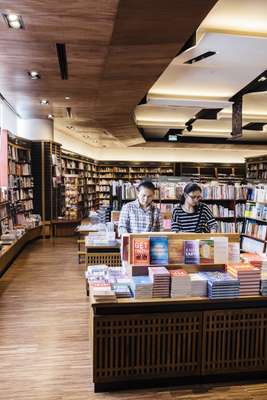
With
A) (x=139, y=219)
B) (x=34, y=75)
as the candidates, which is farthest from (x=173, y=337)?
(x=34, y=75)

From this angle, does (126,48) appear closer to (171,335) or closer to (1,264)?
(171,335)

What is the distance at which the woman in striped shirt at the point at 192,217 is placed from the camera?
390 cm

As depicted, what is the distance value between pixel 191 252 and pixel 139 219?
3.34 ft

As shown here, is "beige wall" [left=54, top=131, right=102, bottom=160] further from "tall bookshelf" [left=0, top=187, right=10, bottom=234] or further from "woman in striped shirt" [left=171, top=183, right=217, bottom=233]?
"woman in striped shirt" [left=171, top=183, right=217, bottom=233]

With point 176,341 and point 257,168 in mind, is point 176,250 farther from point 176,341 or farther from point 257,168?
point 257,168

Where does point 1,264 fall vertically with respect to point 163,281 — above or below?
below

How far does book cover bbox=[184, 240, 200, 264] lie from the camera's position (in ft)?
9.86

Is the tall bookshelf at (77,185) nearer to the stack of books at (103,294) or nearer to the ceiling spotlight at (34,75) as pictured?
the ceiling spotlight at (34,75)

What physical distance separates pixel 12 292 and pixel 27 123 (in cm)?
597

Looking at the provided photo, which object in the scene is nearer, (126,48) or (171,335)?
(171,335)

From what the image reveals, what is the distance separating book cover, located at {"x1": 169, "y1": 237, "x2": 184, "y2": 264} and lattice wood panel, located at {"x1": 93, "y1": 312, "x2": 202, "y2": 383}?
1.49 feet

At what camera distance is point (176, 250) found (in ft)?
9.95

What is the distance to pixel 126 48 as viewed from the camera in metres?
3.79

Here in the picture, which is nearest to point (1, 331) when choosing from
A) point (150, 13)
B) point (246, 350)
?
point (246, 350)
